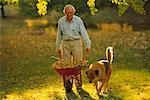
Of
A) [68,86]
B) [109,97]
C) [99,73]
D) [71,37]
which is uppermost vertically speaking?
[71,37]

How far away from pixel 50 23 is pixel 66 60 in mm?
16059

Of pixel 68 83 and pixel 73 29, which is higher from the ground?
pixel 73 29

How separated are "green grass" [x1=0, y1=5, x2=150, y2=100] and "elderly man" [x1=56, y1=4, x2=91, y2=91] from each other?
3.26ft

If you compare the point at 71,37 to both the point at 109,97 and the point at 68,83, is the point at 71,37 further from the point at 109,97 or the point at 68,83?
the point at 109,97

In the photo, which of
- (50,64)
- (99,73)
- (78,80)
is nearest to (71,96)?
(78,80)

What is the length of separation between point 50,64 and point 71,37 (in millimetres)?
4150

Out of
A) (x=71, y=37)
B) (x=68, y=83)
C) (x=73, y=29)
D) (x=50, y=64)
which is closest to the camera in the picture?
(x=73, y=29)

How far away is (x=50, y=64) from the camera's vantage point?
46.4 ft

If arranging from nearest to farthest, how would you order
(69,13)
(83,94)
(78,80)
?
(69,13), (83,94), (78,80)

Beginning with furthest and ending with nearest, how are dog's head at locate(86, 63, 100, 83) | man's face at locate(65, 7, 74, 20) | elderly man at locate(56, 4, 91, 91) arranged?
elderly man at locate(56, 4, 91, 91) → man's face at locate(65, 7, 74, 20) → dog's head at locate(86, 63, 100, 83)

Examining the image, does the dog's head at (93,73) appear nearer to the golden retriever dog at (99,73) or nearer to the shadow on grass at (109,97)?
the golden retriever dog at (99,73)

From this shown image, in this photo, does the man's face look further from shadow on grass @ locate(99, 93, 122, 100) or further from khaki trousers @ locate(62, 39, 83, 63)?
shadow on grass @ locate(99, 93, 122, 100)

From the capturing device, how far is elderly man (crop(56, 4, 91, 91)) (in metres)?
9.97

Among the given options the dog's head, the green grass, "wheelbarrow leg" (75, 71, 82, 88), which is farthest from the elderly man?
the green grass
